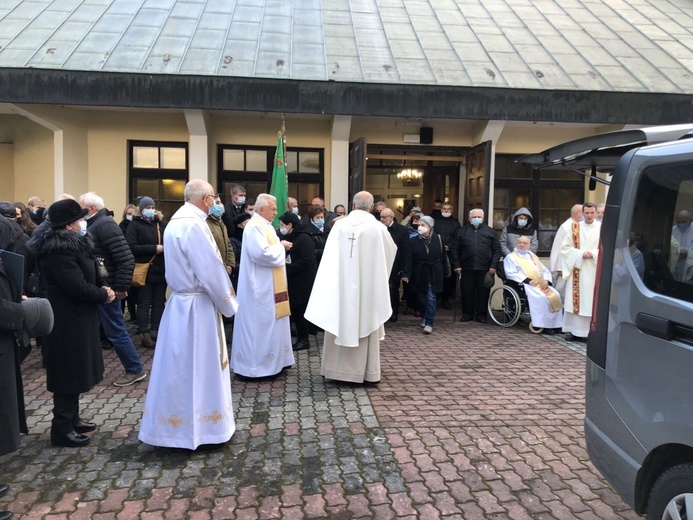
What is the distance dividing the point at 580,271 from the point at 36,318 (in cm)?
706

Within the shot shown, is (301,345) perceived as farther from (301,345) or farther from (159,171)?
(159,171)

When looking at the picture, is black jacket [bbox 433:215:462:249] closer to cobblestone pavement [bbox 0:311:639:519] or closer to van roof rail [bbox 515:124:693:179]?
van roof rail [bbox 515:124:693:179]

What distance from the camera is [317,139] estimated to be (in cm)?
1030

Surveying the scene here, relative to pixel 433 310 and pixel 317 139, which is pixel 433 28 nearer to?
pixel 317 139

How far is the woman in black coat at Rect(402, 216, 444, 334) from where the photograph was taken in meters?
7.84

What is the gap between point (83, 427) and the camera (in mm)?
4070

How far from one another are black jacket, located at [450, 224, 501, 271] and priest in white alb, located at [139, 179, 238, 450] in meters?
5.75

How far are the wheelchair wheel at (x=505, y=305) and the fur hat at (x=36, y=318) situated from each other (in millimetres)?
6863

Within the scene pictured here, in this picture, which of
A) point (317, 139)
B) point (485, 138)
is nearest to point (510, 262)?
point (485, 138)

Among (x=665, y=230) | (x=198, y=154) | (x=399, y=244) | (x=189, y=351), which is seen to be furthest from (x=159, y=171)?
(x=665, y=230)

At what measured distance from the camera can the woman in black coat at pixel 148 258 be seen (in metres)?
6.44

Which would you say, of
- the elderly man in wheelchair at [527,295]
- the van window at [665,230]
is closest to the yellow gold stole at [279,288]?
the van window at [665,230]

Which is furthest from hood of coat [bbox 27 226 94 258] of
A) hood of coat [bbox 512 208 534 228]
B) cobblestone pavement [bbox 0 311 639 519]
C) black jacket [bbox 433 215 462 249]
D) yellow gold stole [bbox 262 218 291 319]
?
hood of coat [bbox 512 208 534 228]

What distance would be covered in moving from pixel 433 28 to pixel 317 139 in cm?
403
